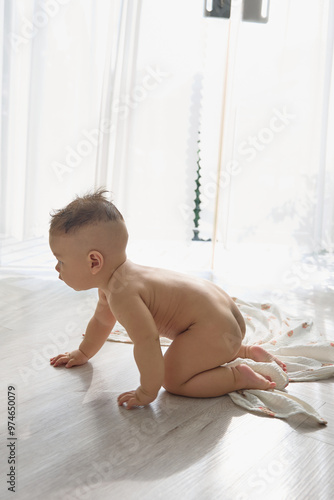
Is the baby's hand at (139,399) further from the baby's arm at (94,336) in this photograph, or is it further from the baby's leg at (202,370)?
the baby's arm at (94,336)

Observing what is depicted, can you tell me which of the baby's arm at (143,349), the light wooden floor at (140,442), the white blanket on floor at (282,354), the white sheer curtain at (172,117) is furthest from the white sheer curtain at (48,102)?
the baby's arm at (143,349)

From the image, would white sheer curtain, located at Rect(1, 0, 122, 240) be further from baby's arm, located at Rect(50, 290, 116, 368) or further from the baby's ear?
→ the baby's ear

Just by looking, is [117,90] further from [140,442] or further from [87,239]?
[140,442]

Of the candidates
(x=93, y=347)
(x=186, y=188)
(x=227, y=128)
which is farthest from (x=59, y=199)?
(x=93, y=347)

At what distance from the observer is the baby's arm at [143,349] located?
3.84ft

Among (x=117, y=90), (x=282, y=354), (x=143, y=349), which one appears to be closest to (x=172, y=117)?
(x=117, y=90)

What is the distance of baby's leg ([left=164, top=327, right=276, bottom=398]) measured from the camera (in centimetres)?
126

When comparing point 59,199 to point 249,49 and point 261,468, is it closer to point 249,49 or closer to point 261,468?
point 249,49

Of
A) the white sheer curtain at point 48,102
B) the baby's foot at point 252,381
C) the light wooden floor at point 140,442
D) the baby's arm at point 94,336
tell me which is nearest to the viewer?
the light wooden floor at point 140,442

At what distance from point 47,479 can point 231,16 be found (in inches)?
98.1

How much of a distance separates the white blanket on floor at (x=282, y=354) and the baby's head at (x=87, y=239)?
42cm

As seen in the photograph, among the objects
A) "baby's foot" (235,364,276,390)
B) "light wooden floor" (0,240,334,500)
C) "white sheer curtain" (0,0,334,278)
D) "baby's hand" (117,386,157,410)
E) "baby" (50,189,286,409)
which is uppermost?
"white sheer curtain" (0,0,334,278)

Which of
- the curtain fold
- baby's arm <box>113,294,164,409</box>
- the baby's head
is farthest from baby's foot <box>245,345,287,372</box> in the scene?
the curtain fold

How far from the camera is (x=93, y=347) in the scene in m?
1.42
